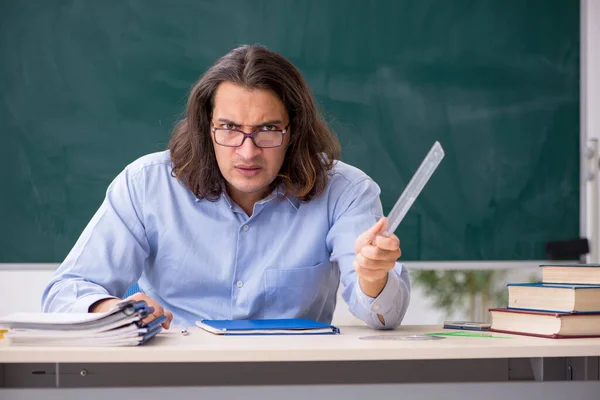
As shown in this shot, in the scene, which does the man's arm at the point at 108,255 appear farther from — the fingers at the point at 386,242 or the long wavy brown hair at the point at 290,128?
the fingers at the point at 386,242

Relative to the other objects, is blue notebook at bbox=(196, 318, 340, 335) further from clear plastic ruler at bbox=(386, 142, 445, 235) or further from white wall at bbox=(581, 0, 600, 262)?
white wall at bbox=(581, 0, 600, 262)

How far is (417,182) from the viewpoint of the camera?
1225 mm

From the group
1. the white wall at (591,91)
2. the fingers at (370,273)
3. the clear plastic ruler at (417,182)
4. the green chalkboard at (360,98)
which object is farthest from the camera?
the white wall at (591,91)

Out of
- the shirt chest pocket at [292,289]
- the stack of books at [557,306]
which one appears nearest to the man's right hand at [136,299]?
the shirt chest pocket at [292,289]

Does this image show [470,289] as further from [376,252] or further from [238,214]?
[376,252]

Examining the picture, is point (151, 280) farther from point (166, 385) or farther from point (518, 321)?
point (518, 321)

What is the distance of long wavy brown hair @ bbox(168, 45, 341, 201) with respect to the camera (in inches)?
75.9

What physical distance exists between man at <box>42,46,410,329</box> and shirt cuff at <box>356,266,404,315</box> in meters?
0.10

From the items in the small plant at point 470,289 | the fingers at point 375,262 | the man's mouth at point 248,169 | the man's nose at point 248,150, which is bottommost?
the small plant at point 470,289

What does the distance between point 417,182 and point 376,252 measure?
0.23 m

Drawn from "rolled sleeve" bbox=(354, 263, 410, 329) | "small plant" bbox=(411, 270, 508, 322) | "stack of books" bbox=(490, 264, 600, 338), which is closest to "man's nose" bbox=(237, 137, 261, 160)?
"rolled sleeve" bbox=(354, 263, 410, 329)

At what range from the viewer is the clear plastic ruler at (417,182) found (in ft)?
3.90

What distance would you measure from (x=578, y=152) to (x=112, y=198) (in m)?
2.08

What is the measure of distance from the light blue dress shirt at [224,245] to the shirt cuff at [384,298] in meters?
0.15
